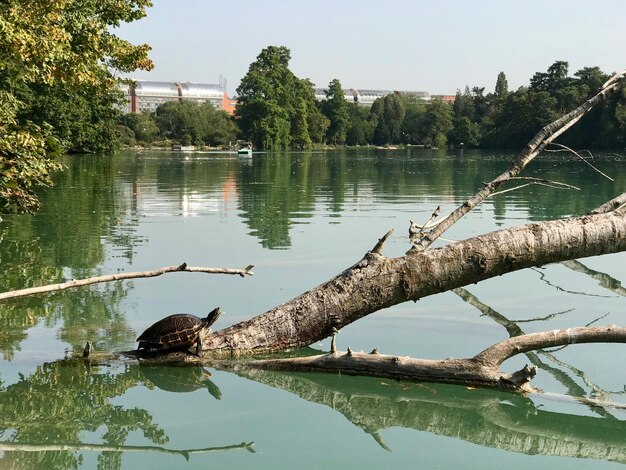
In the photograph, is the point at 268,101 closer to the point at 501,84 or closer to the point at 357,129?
the point at 357,129

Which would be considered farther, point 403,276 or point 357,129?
point 357,129

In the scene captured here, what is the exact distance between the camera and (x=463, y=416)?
5.20m

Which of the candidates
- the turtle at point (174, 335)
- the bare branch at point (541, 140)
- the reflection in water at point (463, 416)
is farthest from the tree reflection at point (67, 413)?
the bare branch at point (541, 140)

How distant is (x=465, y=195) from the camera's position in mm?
25688

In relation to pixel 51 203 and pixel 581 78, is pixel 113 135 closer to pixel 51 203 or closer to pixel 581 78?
pixel 51 203

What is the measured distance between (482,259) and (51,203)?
16490 mm

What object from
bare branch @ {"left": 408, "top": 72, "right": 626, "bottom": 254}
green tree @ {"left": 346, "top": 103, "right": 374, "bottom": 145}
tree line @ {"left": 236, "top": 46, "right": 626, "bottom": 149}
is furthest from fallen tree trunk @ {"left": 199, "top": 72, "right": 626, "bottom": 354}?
green tree @ {"left": 346, "top": 103, "right": 374, "bottom": 145}

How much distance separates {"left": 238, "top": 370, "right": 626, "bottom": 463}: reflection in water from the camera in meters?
4.77

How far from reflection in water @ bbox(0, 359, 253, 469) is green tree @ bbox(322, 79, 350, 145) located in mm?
143366

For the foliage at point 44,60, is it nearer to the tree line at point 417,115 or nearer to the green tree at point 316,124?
the tree line at point 417,115

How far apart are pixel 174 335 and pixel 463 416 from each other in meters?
2.41

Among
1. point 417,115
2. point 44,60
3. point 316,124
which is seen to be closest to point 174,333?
point 44,60

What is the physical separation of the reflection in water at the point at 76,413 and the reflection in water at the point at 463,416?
84 cm

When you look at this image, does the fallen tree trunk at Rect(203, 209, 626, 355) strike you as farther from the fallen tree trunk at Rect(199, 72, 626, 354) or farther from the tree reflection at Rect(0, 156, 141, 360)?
the tree reflection at Rect(0, 156, 141, 360)
